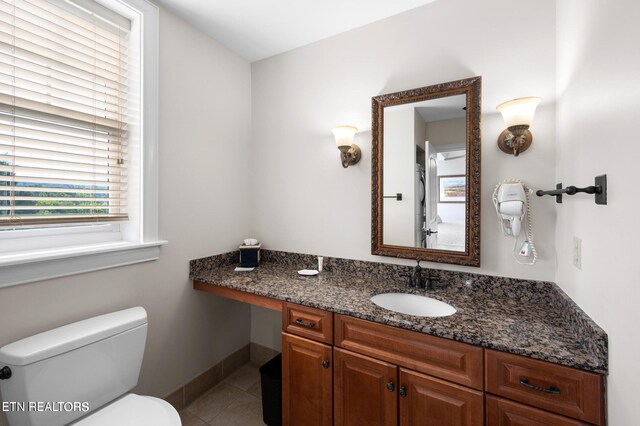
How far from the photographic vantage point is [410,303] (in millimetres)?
1581

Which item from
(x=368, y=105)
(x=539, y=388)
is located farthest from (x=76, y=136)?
(x=539, y=388)

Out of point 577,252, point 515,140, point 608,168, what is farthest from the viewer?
point 515,140

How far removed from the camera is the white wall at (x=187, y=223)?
151cm

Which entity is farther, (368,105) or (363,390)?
(368,105)

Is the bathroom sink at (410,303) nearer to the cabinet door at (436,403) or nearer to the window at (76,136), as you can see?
the cabinet door at (436,403)

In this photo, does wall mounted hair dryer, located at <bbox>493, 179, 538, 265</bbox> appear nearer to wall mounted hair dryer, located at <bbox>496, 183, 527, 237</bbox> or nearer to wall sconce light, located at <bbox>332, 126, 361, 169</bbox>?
wall mounted hair dryer, located at <bbox>496, 183, 527, 237</bbox>

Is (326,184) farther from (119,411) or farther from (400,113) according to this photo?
(119,411)

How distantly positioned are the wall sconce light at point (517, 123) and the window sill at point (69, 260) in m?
2.01

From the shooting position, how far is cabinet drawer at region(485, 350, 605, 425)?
91cm

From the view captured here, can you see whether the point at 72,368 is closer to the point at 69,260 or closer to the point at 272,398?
the point at 69,260

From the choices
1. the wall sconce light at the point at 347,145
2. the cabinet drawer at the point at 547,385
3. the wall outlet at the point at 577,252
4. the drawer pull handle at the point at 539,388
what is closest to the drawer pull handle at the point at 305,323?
the cabinet drawer at the point at 547,385

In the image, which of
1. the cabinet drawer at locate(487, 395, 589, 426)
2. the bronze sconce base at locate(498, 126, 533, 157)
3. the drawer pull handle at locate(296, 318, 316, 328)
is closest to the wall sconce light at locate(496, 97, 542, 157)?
the bronze sconce base at locate(498, 126, 533, 157)

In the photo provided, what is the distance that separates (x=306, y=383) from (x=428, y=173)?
1337mm

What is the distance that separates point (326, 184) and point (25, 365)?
171 cm
